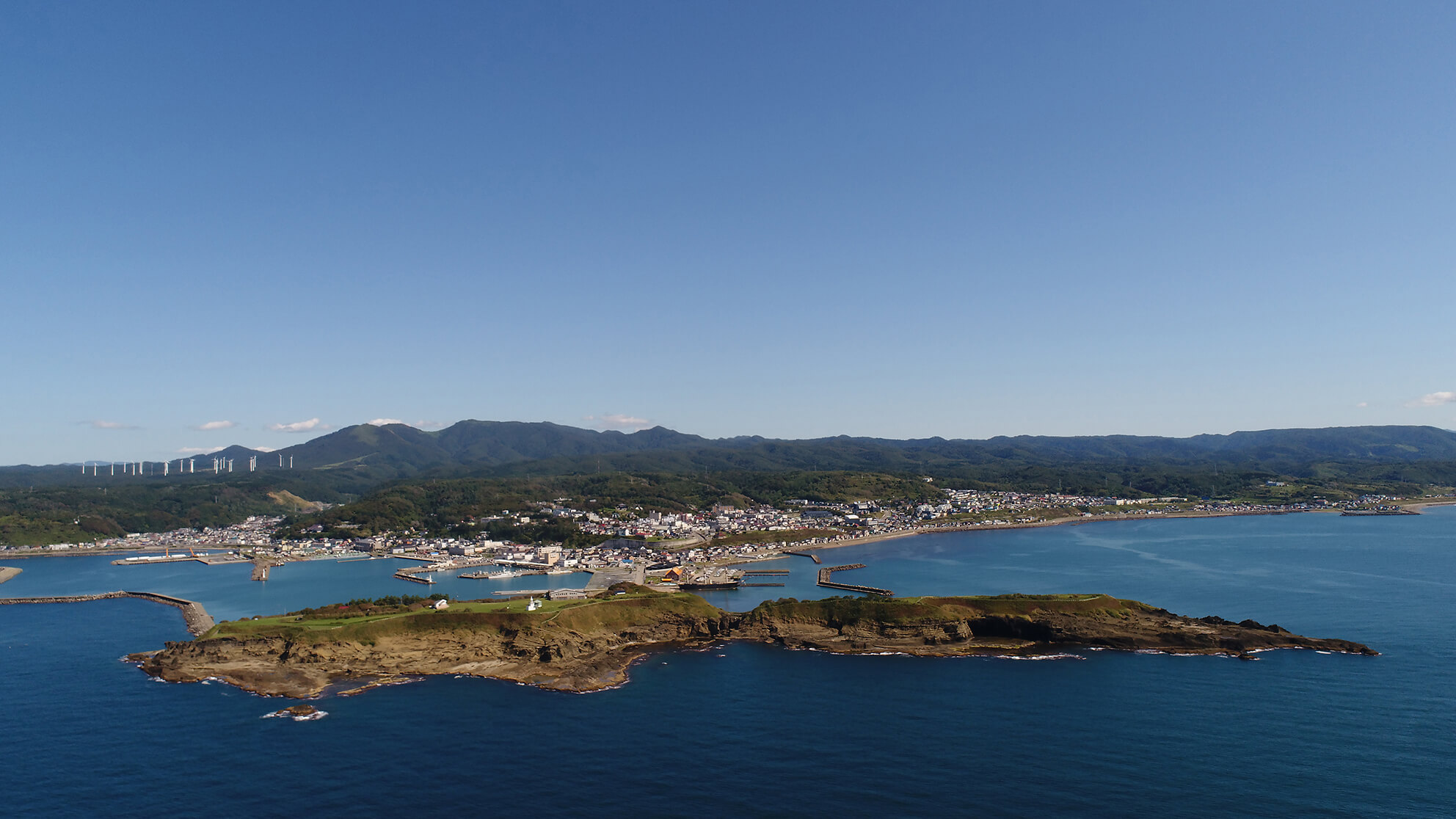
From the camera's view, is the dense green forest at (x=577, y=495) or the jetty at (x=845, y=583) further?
the dense green forest at (x=577, y=495)

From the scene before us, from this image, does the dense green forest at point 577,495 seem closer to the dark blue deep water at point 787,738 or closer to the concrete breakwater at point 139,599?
the concrete breakwater at point 139,599

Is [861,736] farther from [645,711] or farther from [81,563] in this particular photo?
[81,563]

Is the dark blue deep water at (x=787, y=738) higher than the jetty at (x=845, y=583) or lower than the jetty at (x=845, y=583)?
higher

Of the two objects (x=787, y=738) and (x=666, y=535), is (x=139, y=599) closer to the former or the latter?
(x=666, y=535)

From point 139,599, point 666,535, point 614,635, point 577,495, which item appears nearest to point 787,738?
point 614,635

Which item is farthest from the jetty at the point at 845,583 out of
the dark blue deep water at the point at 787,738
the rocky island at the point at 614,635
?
the dark blue deep water at the point at 787,738

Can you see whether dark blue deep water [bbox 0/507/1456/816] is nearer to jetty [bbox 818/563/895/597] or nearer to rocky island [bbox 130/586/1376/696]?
rocky island [bbox 130/586/1376/696]

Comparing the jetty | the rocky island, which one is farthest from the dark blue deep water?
the jetty
